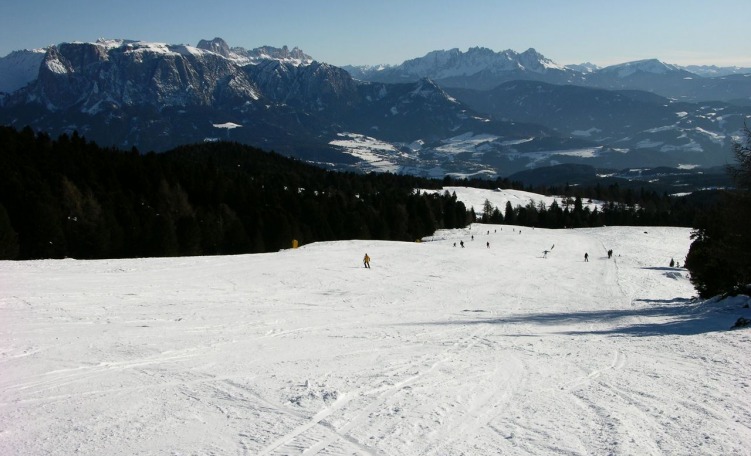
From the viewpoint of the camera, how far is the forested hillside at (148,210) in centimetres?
5262

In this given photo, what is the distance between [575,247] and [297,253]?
48.4 m

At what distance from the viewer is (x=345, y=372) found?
12.6 meters

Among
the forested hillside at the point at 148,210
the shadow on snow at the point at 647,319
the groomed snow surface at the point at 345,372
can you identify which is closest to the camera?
the groomed snow surface at the point at 345,372

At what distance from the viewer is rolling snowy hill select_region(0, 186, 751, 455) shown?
853 cm

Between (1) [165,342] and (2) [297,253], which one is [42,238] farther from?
(1) [165,342]

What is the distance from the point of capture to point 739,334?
16.3 m

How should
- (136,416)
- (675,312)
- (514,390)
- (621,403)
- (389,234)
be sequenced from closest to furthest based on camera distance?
(136,416), (621,403), (514,390), (675,312), (389,234)

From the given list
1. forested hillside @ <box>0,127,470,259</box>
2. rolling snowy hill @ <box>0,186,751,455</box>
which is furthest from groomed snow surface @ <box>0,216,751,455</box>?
forested hillside @ <box>0,127,470,259</box>

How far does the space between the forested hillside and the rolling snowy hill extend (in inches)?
990

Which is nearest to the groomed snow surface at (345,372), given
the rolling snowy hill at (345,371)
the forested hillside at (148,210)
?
the rolling snowy hill at (345,371)

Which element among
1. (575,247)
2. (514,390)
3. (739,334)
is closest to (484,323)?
(739,334)

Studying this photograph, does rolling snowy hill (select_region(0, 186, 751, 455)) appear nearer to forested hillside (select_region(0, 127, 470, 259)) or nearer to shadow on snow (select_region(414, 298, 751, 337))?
shadow on snow (select_region(414, 298, 751, 337))

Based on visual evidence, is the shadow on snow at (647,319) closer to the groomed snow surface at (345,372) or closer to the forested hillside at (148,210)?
the groomed snow surface at (345,372)

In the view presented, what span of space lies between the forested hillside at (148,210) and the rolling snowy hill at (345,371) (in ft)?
82.5
